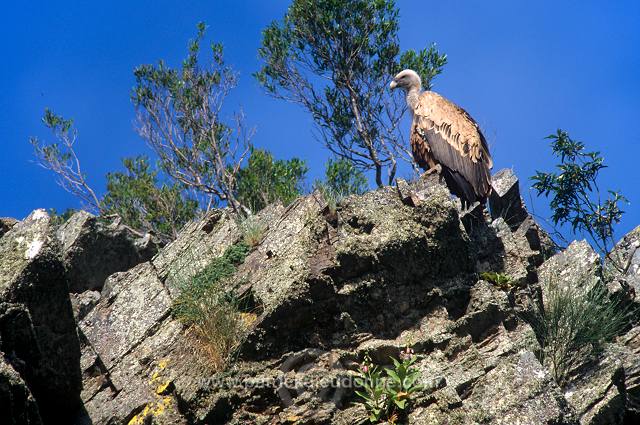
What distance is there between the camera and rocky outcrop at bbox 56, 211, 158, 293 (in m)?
12.3

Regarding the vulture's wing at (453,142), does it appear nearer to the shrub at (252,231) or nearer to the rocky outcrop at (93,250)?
the shrub at (252,231)

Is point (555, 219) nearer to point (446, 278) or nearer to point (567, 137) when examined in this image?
point (567, 137)

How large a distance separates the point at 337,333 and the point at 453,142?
16.2 feet

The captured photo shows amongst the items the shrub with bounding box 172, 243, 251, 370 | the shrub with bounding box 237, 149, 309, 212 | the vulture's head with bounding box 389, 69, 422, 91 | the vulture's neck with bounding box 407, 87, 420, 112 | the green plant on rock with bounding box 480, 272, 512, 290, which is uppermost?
the shrub with bounding box 237, 149, 309, 212

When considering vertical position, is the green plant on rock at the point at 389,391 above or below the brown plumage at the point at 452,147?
below

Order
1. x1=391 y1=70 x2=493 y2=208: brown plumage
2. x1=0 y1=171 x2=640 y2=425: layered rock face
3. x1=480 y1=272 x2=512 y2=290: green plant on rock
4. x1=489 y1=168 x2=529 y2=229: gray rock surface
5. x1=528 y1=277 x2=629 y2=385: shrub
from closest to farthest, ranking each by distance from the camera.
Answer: x1=0 y1=171 x2=640 y2=425: layered rock face
x1=528 y1=277 x2=629 y2=385: shrub
x1=480 y1=272 x2=512 y2=290: green plant on rock
x1=391 y1=70 x2=493 y2=208: brown plumage
x1=489 y1=168 x2=529 y2=229: gray rock surface

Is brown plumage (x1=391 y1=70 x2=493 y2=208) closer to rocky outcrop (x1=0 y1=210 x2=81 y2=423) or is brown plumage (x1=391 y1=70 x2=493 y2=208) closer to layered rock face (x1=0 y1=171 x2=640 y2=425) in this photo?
layered rock face (x1=0 y1=171 x2=640 y2=425)

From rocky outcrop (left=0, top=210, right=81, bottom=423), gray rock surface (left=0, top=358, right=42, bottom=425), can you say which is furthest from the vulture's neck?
gray rock surface (left=0, top=358, right=42, bottom=425)

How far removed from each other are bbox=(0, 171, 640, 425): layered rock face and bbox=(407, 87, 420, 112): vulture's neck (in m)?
3.72

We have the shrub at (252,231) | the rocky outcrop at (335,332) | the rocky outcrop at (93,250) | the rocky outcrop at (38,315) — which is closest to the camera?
the rocky outcrop at (38,315)

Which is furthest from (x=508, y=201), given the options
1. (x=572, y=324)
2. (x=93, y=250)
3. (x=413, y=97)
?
(x=93, y=250)

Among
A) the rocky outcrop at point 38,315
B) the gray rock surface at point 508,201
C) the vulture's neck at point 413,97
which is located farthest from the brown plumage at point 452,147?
the rocky outcrop at point 38,315

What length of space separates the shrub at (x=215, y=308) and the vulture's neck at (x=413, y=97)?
16.6ft

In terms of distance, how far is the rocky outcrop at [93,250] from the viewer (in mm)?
12289
